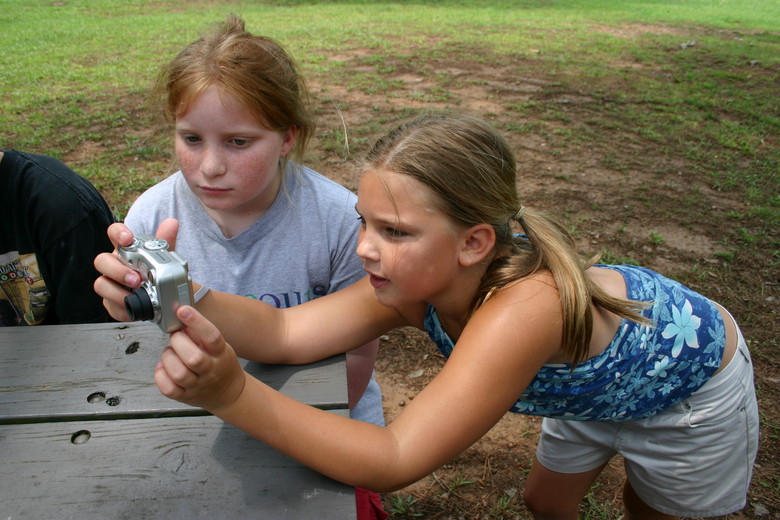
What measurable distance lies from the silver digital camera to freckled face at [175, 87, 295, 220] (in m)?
0.72

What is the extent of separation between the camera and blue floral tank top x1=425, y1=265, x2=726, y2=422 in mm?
1674

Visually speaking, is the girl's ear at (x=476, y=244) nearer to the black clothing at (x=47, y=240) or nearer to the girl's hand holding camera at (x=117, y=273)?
the girl's hand holding camera at (x=117, y=273)

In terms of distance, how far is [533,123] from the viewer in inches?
263

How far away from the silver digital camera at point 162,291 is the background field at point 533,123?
0.79 meters

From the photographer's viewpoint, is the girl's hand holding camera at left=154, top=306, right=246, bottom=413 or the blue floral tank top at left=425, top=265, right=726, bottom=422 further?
the blue floral tank top at left=425, top=265, right=726, bottom=422

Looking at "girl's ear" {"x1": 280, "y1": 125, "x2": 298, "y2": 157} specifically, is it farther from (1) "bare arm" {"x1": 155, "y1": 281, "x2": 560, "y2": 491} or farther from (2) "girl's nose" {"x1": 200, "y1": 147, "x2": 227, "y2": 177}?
Result: (1) "bare arm" {"x1": 155, "y1": 281, "x2": 560, "y2": 491}

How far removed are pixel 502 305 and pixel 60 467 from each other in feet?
3.10

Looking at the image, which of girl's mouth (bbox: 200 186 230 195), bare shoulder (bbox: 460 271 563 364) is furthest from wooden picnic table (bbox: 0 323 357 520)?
girl's mouth (bbox: 200 186 230 195)

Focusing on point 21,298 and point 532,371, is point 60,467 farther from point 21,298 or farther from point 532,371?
point 21,298

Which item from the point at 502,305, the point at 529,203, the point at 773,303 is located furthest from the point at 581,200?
the point at 502,305

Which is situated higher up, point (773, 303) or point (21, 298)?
point (21, 298)

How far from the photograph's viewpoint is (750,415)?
191cm

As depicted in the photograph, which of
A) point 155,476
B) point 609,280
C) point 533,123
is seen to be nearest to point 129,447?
point 155,476

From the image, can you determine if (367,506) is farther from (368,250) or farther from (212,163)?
(212,163)
